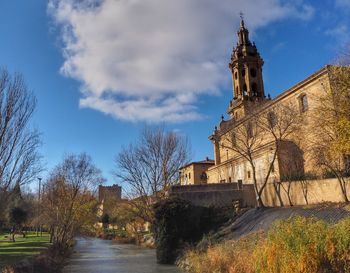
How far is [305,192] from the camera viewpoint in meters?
29.3

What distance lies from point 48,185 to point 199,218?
50.8 ft

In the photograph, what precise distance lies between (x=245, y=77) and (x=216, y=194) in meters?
31.0

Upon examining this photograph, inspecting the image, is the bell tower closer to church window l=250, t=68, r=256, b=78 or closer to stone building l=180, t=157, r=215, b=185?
church window l=250, t=68, r=256, b=78

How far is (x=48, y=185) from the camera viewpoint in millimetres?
37000

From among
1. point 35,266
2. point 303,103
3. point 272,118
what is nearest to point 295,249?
point 35,266

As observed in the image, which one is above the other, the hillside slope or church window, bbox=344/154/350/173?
church window, bbox=344/154/350/173

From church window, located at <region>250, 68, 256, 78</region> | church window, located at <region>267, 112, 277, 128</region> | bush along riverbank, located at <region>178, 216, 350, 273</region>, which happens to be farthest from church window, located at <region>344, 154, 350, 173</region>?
church window, located at <region>250, 68, 256, 78</region>

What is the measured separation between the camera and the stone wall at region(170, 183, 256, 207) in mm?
35031

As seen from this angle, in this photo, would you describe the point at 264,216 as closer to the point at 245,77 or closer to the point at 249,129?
the point at 249,129

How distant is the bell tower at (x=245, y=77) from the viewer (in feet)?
197

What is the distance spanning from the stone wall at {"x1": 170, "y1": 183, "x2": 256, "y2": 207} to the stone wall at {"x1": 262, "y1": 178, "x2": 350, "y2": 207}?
2.02 meters

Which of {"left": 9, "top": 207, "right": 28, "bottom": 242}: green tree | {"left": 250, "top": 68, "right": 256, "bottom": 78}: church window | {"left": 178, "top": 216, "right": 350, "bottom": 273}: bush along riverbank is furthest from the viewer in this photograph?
{"left": 250, "top": 68, "right": 256, "bottom": 78}: church window

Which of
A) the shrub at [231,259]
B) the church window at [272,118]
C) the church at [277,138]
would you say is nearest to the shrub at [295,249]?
the shrub at [231,259]

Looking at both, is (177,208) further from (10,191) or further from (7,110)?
(7,110)
